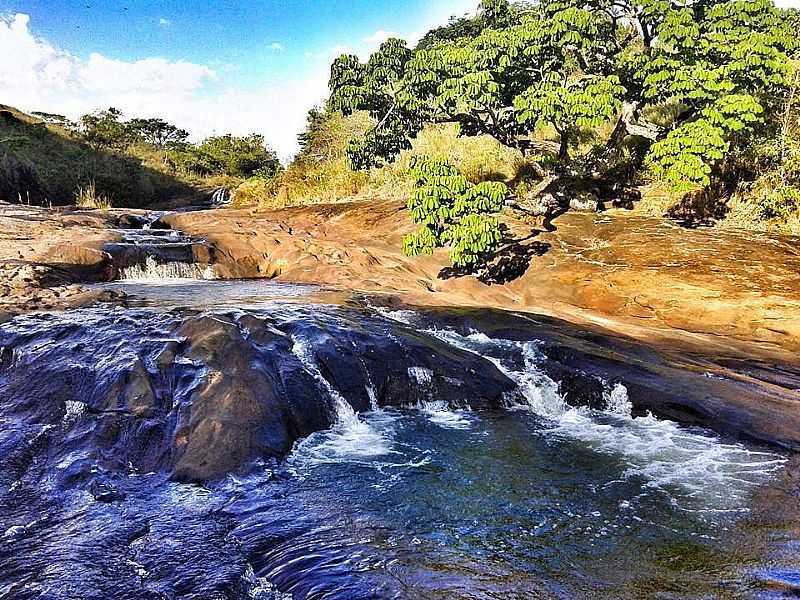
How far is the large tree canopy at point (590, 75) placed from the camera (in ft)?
31.7

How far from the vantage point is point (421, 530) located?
3.56 meters

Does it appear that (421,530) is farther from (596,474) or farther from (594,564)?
(596,474)

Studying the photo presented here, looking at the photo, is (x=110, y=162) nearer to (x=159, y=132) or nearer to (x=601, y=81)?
(x=159, y=132)

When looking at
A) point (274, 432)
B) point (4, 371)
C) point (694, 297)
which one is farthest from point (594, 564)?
point (694, 297)

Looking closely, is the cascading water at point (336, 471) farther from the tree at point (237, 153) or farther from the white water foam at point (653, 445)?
the tree at point (237, 153)

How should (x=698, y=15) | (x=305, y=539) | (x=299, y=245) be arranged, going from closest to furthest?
(x=305, y=539)
(x=698, y=15)
(x=299, y=245)

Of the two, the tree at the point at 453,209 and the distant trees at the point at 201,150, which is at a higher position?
the distant trees at the point at 201,150

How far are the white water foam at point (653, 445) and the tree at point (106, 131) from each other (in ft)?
89.1

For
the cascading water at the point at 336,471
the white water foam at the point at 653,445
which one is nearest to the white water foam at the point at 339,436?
the cascading water at the point at 336,471

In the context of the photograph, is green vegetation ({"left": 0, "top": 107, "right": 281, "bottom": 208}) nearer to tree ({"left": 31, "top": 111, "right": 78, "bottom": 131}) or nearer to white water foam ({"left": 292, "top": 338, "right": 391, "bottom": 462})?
tree ({"left": 31, "top": 111, "right": 78, "bottom": 131})

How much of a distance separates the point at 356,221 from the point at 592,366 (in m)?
8.15

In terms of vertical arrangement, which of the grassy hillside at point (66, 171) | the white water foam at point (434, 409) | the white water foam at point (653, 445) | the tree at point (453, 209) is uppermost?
the grassy hillside at point (66, 171)

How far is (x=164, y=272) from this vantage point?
34.3ft

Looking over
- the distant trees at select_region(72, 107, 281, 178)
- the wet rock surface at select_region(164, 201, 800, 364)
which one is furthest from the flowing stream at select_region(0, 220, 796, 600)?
the distant trees at select_region(72, 107, 281, 178)
